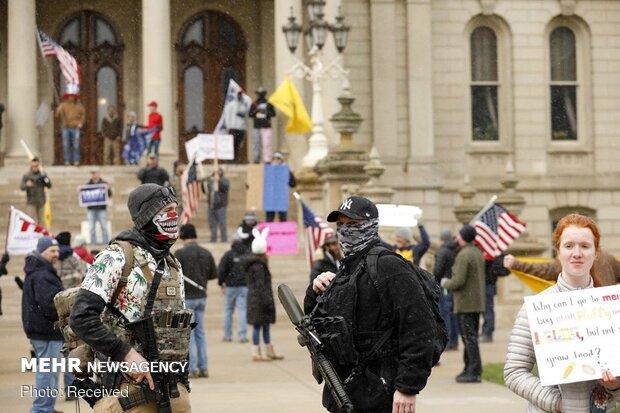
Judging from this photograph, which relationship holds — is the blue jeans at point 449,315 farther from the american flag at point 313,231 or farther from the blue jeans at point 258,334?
the blue jeans at point 258,334

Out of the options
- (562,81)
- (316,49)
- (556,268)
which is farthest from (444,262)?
(562,81)

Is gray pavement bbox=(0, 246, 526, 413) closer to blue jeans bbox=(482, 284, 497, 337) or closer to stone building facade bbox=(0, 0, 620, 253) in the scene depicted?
blue jeans bbox=(482, 284, 497, 337)

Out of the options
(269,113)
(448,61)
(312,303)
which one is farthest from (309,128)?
(312,303)

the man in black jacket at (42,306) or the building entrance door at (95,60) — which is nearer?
the man in black jacket at (42,306)

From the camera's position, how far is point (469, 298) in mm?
17406

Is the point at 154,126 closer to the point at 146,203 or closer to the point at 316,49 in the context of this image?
the point at 316,49

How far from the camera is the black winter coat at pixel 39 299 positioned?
43.9ft

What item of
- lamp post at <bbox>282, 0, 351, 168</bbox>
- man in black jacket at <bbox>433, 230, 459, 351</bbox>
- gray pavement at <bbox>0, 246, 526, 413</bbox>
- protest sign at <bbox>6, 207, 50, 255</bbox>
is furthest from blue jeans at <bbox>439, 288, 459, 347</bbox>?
lamp post at <bbox>282, 0, 351, 168</bbox>

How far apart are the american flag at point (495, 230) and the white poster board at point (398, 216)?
3851mm

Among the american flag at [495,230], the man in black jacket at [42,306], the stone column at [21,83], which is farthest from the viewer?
the stone column at [21,83]

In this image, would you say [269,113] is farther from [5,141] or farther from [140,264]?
[140,264]

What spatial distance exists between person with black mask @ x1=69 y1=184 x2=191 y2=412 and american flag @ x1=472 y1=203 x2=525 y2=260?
15652mm

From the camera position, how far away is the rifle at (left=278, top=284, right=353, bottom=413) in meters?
7.49

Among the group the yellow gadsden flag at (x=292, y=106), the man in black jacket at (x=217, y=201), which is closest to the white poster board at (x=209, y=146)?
the man in black jacket at (x=217, y=201)
